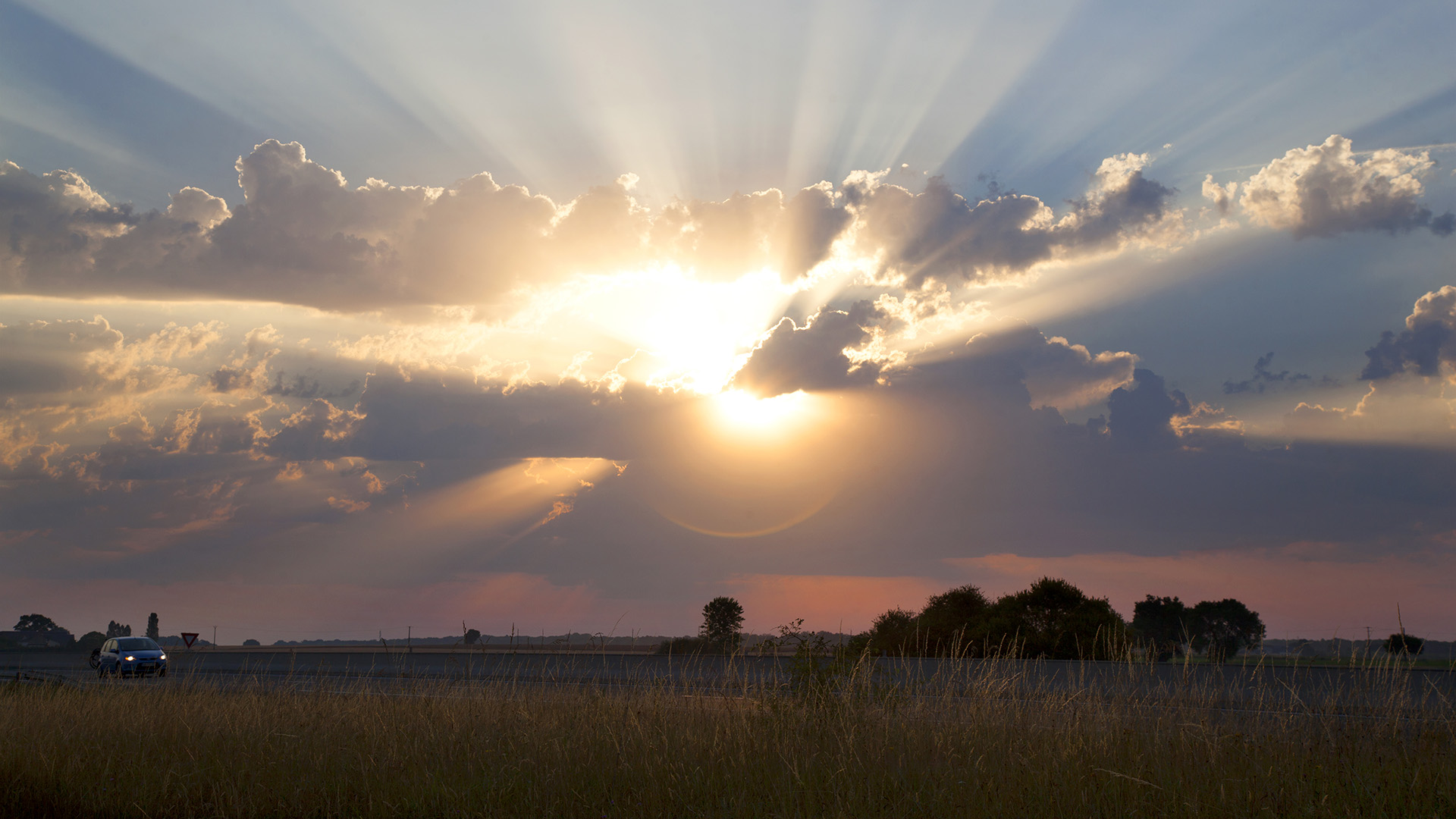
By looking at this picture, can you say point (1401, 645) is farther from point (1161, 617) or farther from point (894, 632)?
point (1161, 617)

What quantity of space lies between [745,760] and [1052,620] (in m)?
36.4

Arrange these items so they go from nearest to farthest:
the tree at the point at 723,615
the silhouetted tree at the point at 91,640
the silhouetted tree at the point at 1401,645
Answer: the silhouetted tree at the point at 1401,645 → the tree at the point at 723,615 → the silhouetted tree at the point at 91,640

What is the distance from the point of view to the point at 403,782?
1166 cm

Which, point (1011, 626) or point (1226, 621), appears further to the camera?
point (1226, 621)

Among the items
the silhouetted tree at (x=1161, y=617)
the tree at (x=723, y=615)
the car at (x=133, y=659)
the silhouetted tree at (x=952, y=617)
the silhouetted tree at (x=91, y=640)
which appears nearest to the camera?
the car at (x=133, y=659)

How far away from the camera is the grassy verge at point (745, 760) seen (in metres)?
9.58

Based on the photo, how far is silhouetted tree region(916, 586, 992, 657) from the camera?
153 ft

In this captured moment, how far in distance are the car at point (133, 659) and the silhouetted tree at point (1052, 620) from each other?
1458 inches

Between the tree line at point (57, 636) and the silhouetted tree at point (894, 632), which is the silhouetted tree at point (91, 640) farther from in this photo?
the silhouetted tree at point (894, 632)

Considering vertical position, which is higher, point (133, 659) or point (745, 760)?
point (745, 760)

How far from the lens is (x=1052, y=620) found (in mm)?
43812

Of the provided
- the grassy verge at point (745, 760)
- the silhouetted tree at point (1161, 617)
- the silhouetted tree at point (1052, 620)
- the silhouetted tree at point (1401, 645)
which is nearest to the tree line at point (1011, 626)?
the silhouetted tree at point (1052, 620)

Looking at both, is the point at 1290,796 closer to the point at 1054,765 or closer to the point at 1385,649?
the point at 1054,765

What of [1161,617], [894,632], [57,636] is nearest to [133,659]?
[894,632]
